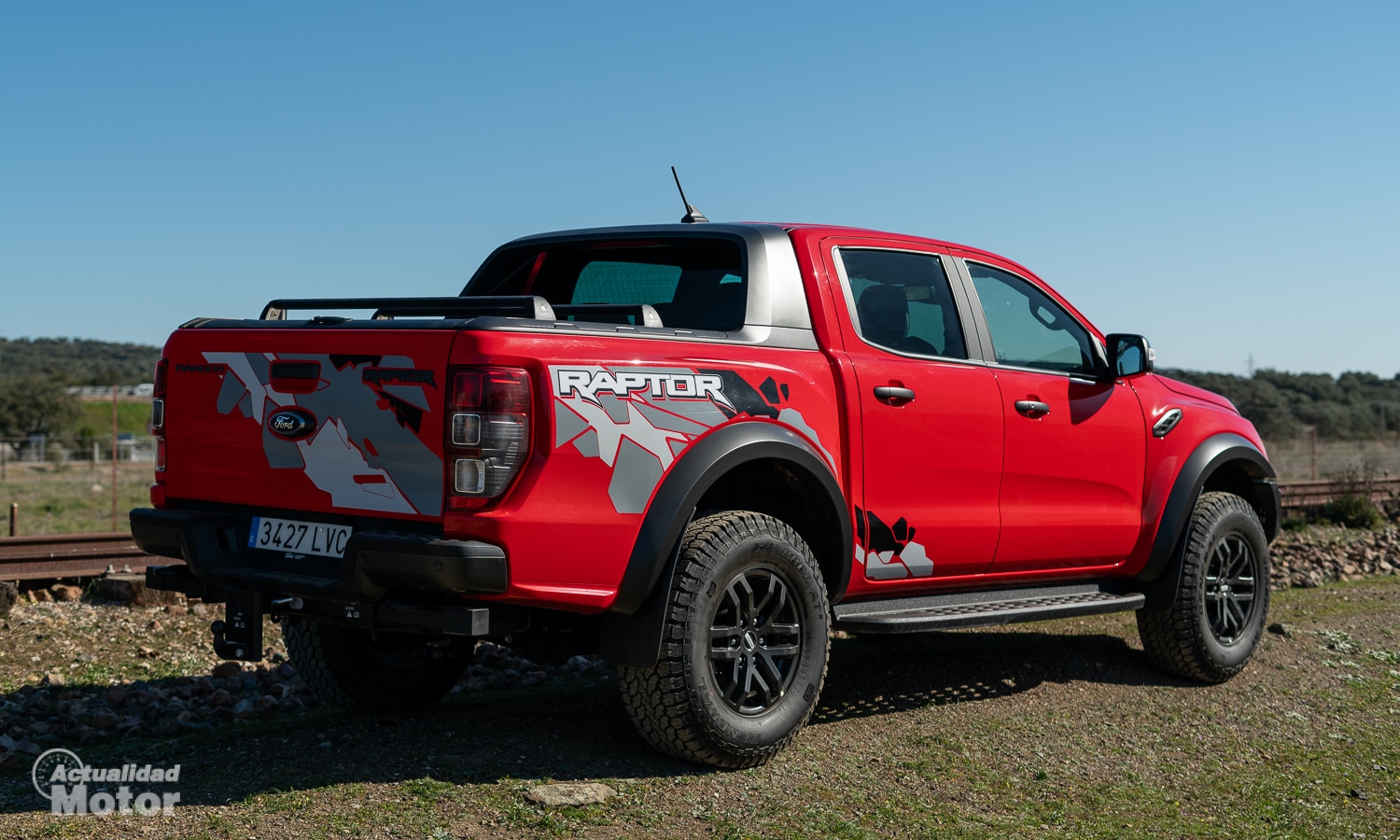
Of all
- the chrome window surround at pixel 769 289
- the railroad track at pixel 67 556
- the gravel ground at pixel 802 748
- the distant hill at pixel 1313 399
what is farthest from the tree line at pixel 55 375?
the distant hill at pixel 1313 399

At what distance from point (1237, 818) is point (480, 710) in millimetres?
3012

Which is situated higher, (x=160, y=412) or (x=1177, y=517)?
(x=160, y=412)

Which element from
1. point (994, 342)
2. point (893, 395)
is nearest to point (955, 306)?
point (994, 342)

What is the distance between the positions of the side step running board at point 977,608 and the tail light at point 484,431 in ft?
5.51

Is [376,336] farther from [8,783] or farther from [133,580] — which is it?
[133,580]

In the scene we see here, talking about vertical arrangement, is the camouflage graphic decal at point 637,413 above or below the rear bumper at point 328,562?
above

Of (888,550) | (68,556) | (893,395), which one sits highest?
(893,395)

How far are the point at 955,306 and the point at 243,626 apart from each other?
324 centimetres

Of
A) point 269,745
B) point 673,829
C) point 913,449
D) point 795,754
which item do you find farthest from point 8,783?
point 913,449

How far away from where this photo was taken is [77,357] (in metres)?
94.6

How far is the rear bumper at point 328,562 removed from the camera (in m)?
4.04

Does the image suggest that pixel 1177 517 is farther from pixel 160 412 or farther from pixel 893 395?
pixel 160 412

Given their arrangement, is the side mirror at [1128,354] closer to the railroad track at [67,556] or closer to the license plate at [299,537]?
the license plate at [299,537]

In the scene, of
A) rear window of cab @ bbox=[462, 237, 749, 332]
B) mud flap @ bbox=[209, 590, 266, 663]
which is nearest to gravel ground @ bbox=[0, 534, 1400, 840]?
mud flap @ bbox=[209, 590, 266, 663]
